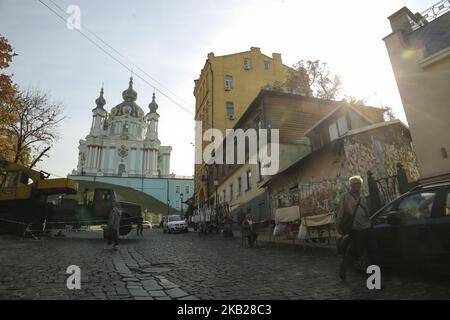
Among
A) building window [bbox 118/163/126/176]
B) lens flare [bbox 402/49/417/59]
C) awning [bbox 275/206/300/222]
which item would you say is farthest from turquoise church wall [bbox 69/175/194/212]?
lens flare [bbox 402/49/417/59]

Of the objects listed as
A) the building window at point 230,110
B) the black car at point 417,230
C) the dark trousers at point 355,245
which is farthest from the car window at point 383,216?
the building window at point 230,110

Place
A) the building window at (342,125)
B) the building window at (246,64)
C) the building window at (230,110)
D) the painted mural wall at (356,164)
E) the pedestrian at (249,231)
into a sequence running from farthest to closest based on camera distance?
the building window at (246,64) → the building window at (230,110) → the building window at (342,125) → the painted mural wall at (356,164) → the pedestrian at (249,231)

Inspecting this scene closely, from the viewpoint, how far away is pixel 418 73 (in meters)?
11.5

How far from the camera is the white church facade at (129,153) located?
275 ft

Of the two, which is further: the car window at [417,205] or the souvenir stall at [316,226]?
the souvenir stall at [316,226]

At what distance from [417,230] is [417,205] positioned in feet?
1.63

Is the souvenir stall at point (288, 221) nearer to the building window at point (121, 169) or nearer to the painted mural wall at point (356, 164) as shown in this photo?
the painted mural wall at point (356, 164)

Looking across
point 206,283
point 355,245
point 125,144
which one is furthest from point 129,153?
point 355,245

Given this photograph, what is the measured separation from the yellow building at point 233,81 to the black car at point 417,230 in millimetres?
28765

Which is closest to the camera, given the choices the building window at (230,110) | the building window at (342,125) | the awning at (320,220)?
the awning at (320,220)

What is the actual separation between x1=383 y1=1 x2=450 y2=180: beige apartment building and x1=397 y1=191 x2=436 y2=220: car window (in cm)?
719

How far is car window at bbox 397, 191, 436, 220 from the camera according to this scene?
14.6 ft

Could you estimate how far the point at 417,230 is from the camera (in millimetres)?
4395
